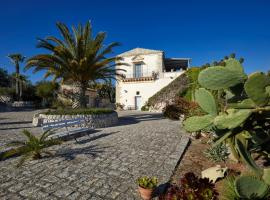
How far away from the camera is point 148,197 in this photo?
3602 mm

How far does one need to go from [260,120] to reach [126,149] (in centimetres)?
494

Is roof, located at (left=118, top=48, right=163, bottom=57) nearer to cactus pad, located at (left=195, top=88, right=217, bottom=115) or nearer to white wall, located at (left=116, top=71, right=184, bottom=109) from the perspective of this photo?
white wall, located at (left=116, top=71, right=184, bottom=109)

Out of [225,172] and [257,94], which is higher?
[257,94]

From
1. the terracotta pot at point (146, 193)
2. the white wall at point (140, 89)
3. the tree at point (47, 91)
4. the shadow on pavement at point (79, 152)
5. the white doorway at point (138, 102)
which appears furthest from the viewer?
the white doorway at point (138, 102)

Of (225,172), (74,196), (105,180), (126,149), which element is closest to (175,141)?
(126,149)

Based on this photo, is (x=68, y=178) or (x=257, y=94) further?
(x=68, y=178)

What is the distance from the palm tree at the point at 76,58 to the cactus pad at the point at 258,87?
12023 millimetres

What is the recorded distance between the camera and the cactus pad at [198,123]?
252 centimetres

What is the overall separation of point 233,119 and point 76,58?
12948 mm

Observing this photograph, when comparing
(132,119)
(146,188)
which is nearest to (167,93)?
(132,119)

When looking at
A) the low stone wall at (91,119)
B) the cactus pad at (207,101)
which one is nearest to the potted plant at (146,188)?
the cactus pad at (207,101)

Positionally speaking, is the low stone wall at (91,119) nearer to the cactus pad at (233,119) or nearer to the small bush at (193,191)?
the small bush at (193,191)

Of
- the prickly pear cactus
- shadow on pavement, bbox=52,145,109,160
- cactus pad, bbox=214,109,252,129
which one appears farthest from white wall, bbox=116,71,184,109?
cactus pad, bbox=214,109,252,129

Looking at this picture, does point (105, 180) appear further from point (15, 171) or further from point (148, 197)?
point (15, 171)
